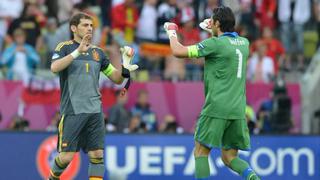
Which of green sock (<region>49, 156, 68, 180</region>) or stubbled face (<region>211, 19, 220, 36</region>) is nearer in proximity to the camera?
stubbled face (<region>211, 19, 220, 36</region>)

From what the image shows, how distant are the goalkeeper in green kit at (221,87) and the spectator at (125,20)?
26.3ft

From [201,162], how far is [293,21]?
31.3ft

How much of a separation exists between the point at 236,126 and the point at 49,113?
7.27 m

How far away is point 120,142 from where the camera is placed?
16.7 meters

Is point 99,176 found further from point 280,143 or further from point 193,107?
point 193,107

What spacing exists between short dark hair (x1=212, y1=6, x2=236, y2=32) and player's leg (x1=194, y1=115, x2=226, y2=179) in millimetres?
1020

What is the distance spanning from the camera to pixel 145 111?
62.6 feet

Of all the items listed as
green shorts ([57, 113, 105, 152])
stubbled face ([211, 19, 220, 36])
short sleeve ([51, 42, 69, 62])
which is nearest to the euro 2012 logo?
green shorts ([57, 113, 105, 152])

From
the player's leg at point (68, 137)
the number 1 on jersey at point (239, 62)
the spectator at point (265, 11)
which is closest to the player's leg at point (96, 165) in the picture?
the player's leg at point (68, 137)

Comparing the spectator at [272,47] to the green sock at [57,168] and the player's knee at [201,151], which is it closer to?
the player's knee at [201,151]

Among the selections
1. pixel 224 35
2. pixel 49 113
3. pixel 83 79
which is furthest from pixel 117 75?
pixel 49 113

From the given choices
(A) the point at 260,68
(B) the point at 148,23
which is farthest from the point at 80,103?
(B) the point at 148,23

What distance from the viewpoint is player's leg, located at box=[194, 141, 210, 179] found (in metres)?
12.3

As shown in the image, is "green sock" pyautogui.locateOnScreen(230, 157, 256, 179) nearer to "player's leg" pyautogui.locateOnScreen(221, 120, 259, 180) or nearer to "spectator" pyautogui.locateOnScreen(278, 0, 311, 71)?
"player's leg" pyautogui.locateOnScreen(221, 120, 259, 180)
